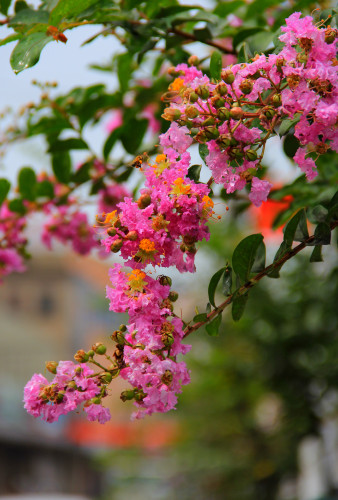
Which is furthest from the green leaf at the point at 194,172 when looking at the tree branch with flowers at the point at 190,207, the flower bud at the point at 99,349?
the flower bud at the point at 99,349

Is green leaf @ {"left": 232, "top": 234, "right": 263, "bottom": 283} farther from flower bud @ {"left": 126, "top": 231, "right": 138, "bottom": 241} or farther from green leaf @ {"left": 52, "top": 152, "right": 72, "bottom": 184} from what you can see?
green leaf @ {"left": 52, "top": 152, "right": 72, "bottom": 184}

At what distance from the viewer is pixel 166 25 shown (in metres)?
1.01

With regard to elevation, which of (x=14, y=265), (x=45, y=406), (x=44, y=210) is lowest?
(x=45, y=406)

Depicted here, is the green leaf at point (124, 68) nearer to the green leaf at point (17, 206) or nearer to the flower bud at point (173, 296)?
the green leaf at point (17, 206)

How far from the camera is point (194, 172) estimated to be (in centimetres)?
70

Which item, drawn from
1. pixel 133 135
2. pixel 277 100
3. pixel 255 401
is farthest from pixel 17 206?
pixel 255 401

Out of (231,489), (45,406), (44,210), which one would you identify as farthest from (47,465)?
(45,406)

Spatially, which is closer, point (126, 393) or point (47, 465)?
point (126, 393)

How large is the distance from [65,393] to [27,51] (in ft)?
1.34

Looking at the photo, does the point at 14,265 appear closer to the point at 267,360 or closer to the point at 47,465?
the point at 267,360

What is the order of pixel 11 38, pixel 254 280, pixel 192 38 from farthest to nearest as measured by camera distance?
pixel 192 38 < pixel 11 38 < pixel 254 280

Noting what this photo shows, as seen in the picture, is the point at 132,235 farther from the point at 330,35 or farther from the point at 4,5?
the point at 4,5

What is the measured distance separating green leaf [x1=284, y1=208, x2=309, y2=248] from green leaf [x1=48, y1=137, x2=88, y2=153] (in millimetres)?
605

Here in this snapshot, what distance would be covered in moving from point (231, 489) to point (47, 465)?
25.0 ft
